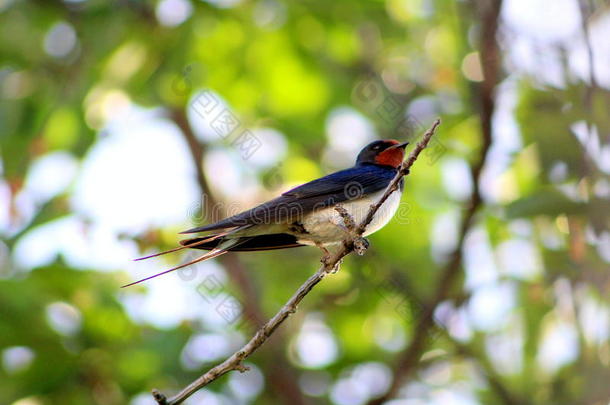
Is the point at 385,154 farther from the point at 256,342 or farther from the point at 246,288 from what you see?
the point at 256,342

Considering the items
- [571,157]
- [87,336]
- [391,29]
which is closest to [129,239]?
[87,336]

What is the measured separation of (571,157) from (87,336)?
3.17m

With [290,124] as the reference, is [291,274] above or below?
below

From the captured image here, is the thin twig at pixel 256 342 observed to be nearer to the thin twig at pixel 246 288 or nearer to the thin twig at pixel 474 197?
the thin twig at pixel 474 197

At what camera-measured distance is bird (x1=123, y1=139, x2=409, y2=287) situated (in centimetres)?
331

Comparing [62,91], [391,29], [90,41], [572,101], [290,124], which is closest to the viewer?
[572,101]

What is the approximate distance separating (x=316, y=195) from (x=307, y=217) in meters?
0.14

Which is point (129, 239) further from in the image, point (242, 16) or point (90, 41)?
Result: point (242, 16)

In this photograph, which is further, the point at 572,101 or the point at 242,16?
the point at 242,16

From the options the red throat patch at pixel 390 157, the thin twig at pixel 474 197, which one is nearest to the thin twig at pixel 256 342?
the thin twig at pixel 474 197

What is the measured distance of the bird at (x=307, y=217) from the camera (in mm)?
3314

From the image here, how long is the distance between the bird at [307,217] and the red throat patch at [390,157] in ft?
1.04

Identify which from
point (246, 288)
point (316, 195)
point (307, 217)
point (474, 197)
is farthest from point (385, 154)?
point (246, 288)

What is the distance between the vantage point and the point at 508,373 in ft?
15.6
